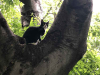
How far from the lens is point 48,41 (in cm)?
164

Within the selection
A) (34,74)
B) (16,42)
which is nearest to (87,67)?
(34,74)

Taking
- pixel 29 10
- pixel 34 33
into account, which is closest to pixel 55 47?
pixel 34 33

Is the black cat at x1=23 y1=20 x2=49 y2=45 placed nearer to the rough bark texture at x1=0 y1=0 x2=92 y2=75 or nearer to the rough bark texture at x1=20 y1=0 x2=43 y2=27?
Answer: the rough bark texture at x1=0 y1=0 x2=92 y2=75

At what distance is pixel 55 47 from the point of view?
5.19 feet

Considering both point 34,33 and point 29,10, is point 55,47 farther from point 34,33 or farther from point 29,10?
point 29,10

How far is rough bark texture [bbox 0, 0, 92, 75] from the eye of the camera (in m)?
1.35

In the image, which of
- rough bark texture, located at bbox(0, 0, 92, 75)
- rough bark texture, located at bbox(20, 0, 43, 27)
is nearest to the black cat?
rough bark texture, located at bbox(0, 0, 92, 75)

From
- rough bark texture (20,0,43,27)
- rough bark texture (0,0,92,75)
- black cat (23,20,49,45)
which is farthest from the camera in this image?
rough bark texture (20,0,43,27)

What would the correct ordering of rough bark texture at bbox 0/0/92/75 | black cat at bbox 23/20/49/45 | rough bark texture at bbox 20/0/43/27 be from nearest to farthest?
1. rough bark texture at bbox 0/0/92/75
2. black cat at bbox 23/20/49/45
3. rough bark texture at bbox 20/0/43/27

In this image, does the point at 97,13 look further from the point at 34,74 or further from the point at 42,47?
the point at 34,74

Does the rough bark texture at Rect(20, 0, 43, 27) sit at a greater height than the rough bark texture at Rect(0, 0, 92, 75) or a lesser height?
greater

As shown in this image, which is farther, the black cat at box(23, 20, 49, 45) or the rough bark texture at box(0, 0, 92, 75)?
the black cat at box(23, 20, 49, 45)

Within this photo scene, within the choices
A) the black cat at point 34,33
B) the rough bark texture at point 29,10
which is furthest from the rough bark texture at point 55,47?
the rough bark texture at point 29,10

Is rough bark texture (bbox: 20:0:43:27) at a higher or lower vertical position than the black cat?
higher
